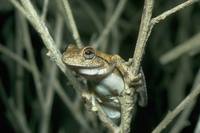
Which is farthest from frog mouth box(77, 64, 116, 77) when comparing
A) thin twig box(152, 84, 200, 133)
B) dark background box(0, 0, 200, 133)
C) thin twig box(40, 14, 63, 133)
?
dark background box(0, 0, 200, 133)

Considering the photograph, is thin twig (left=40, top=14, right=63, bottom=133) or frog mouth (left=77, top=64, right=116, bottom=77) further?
thin twig (left=40, top=14, right=63, bottom=133)

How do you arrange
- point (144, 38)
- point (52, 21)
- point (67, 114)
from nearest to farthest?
point (144, 38) → point (67, 114) → point (52, 21)

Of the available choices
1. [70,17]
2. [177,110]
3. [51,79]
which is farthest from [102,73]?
[51,79]

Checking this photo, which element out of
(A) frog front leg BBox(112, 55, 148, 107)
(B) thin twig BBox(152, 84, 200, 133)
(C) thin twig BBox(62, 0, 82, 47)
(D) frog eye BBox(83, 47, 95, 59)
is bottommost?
(B) thin twig BBox(152, 84, 200, 133)

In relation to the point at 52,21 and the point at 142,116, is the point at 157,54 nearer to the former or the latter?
the point at 142,116

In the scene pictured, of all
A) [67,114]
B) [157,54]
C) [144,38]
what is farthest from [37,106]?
[144,38]

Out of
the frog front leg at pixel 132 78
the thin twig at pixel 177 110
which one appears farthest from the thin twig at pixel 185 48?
the thin twig at pixel 177 110

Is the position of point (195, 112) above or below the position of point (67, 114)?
below

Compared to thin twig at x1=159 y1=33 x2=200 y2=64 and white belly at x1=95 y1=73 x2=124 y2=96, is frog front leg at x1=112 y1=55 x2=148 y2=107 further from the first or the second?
thin twig at x1=159 y1=33 x2=200 y2=64
